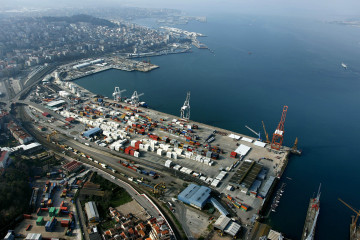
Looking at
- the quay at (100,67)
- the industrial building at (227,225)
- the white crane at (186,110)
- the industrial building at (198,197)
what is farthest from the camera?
the quay at (100,67)

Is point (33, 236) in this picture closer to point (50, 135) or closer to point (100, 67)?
point (50, 135)

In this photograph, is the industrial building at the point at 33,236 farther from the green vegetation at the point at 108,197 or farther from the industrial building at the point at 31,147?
the industrial building at the point at 31,147

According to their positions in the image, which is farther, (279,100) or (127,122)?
(279,100)

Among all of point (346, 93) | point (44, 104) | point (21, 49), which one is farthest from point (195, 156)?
point (21, 49)

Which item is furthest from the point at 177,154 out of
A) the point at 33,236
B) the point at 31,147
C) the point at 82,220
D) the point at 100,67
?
the point at 100,67

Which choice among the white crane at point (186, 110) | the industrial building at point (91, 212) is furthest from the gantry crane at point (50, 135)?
the white crane at point (186, 110)

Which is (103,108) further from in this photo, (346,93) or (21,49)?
(21,49)
